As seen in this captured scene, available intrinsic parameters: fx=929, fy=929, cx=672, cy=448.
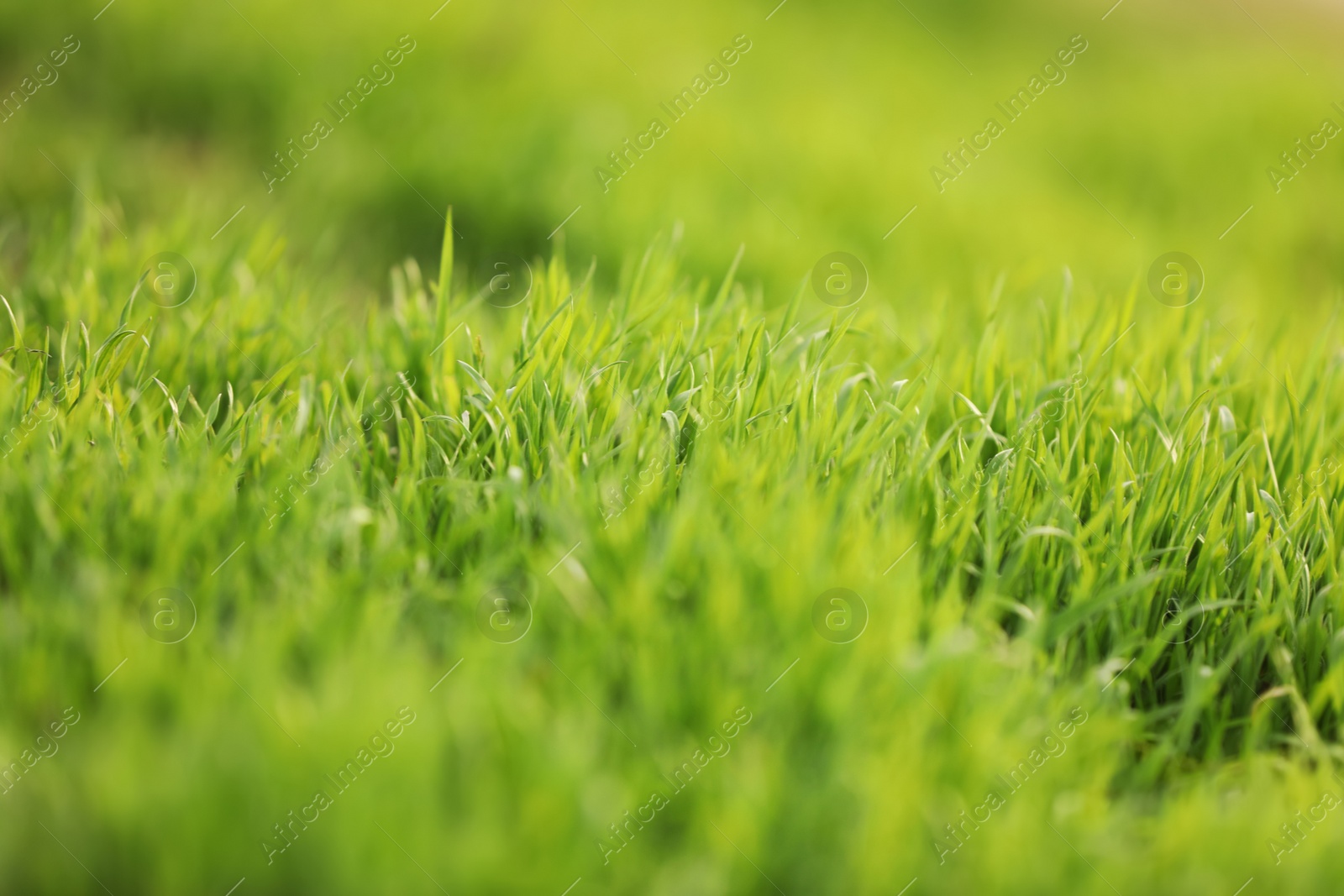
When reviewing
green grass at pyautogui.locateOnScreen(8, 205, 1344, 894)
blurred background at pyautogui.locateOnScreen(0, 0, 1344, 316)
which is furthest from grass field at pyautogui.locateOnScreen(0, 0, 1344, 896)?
blurred background at pyautogui.locateOnScreen(0, 0, 1344, 316)

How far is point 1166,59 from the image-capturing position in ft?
Result: 24.7

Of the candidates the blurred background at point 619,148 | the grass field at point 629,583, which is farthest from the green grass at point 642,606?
the blurred background at point 619,148

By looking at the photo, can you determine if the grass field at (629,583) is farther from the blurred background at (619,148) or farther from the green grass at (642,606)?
the blurred background at (619,148)

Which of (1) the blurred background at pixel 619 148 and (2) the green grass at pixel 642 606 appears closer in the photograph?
(2) the green grass at pixel 642 606

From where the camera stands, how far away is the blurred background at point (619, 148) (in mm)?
3730

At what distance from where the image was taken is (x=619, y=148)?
4.26m

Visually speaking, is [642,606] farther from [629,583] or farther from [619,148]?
[619,148]

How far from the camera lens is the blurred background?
147 inches

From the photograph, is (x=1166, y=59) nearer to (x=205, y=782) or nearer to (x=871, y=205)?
(x=871, y=205)

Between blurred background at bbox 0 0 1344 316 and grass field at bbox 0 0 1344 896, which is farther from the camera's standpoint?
blurred background at bbox 0 0 1344 316

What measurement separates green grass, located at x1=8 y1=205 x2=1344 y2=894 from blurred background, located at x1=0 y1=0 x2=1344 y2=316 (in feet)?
3.21

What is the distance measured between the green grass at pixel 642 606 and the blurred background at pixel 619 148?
98cm

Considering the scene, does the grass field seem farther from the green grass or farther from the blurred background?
the blurred background

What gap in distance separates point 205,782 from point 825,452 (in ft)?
4.03
